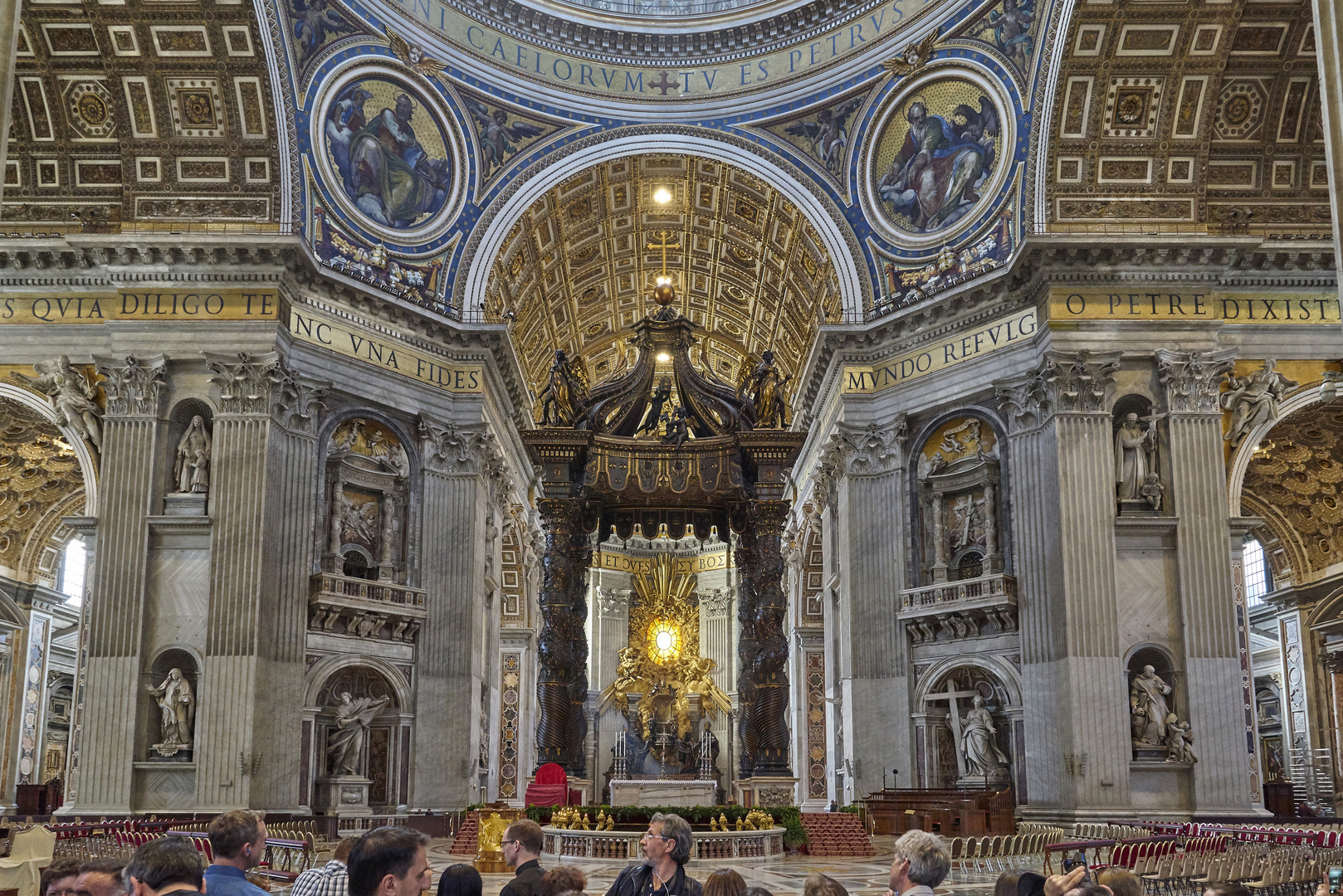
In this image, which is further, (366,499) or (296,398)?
(366,499)

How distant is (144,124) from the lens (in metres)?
21.8

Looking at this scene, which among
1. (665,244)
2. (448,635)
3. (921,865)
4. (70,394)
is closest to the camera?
(921,865)

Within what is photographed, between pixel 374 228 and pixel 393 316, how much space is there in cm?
181

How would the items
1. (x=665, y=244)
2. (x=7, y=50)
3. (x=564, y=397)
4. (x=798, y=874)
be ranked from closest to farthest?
(x=7, y=50), (x=798, y=874), (x=564, y=397), (x=665, y=244)

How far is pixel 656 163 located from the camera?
29.0 metres

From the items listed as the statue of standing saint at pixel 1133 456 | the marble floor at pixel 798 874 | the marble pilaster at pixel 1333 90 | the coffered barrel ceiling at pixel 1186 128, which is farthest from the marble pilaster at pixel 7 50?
the statue of standing saint at pixel 1133 456

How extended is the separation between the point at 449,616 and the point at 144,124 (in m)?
10.3

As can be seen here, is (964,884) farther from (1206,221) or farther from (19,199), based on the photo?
(19,199)

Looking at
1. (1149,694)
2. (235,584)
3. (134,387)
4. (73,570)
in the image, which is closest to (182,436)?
(134,387)

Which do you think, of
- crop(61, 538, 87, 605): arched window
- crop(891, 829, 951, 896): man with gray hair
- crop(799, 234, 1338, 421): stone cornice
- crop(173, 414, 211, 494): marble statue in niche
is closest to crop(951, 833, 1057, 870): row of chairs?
crop(799, 234, 1338, 421): stone cornice

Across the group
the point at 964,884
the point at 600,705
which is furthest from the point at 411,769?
the point at 600,705

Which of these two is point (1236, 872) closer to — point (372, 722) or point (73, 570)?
point (372, 722)

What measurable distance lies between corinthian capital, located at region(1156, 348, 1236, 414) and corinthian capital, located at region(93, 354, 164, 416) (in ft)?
55.4

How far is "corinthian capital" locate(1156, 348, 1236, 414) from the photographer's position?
21.0 metres
